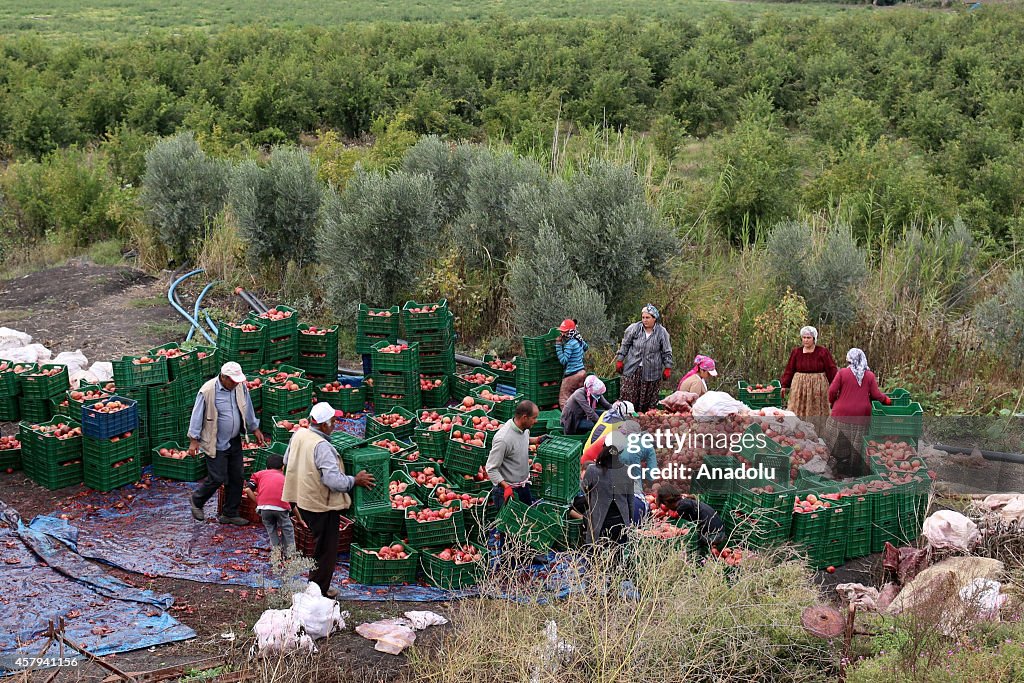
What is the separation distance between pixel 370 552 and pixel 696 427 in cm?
339

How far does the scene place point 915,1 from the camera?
5203 centimetres

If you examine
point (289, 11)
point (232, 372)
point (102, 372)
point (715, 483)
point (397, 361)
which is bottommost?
point (102, 372)

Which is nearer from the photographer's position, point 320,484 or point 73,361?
point 320,484

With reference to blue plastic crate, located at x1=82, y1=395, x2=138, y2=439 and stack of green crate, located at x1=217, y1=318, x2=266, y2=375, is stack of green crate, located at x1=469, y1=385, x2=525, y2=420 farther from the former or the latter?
blue plastic crate, located at x1=82, y1=395, x2=138, y2=439

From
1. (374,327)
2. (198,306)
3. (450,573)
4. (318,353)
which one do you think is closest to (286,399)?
(318,353)

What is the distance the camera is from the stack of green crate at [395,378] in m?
11.1

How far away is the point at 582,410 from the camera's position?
973 cm

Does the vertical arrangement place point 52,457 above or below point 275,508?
below

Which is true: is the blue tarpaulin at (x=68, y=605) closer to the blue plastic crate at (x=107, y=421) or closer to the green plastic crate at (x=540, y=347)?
the blue plastic crate at (x=107, y=421)

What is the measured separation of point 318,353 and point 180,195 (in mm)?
6658

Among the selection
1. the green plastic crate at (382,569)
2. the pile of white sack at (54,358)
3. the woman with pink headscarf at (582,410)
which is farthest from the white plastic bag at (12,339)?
the woman with pink headscarf at (582,410)

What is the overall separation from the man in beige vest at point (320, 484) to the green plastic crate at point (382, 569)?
33 centimetres

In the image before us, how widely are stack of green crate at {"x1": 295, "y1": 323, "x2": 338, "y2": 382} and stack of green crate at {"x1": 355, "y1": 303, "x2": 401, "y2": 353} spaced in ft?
0.92

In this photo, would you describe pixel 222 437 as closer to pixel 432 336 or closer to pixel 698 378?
pixel 432 336
